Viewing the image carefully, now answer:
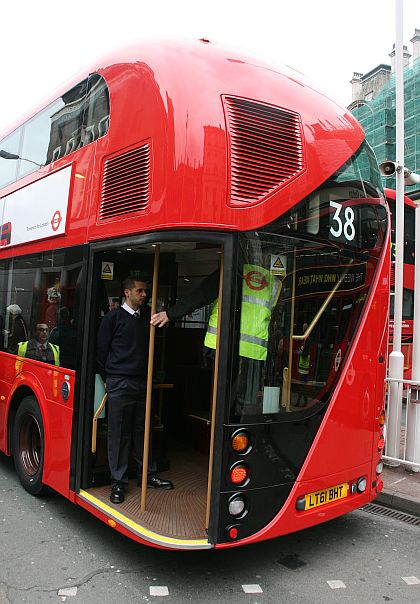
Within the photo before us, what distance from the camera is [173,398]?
5.60 metres

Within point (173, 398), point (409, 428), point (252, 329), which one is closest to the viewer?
point (252, 329)

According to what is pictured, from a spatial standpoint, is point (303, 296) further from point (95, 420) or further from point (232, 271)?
point (95, 420)

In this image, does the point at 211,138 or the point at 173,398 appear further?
the point at 173,398

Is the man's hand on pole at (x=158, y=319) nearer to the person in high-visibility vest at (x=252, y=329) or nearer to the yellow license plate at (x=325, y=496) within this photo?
the person in high-visibility vest at (x=252, y=329)

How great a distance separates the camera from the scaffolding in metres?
25.9

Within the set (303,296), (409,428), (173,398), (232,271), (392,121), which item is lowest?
(409,428)

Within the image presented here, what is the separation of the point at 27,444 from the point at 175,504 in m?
2.07

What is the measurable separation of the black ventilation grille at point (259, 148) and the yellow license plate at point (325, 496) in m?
2.15

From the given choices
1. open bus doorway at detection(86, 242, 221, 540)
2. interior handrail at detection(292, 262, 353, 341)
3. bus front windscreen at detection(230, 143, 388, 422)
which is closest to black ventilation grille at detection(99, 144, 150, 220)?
open bus doorway at detection(86, 242, 221, 540)

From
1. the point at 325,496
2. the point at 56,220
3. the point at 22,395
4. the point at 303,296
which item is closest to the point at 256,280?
the point at 303,296

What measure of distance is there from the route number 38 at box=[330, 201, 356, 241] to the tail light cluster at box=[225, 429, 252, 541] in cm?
159

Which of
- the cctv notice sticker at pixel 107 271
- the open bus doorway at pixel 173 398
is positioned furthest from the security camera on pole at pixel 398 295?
the cctv notice sticker at pixel 107 271

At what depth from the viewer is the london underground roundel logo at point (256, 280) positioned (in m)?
3.23

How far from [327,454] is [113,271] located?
7.38ft
